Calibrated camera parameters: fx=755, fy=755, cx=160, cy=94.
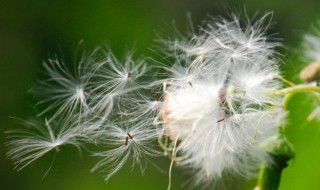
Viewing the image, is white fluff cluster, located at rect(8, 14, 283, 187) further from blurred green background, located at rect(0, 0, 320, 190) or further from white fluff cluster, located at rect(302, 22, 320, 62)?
blurred green background, located at rect(0, 0, 320, 190)

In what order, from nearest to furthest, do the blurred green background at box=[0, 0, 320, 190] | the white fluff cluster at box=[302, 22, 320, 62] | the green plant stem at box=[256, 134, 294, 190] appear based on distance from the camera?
the green plant stem at box=[256, 134, 294, 190] < the white fluff cluster at box=[302, 22, 320, 62] < the blurred green background at box=[0, 0, 320, 190]

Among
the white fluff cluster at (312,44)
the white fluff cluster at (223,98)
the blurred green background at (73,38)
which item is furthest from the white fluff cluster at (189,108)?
the blurred green background at (73,38)

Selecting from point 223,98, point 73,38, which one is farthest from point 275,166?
point 73,38

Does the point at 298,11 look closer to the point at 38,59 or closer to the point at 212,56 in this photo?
the point at 38,59

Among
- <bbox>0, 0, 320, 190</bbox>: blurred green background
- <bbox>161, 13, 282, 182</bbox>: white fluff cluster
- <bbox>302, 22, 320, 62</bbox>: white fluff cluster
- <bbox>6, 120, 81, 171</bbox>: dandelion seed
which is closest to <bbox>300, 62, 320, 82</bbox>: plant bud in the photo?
<bbox>161, 13, 282, 182</bbox>: white fluff cluster

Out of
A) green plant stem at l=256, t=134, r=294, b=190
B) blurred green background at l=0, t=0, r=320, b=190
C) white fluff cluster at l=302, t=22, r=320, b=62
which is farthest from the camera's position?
blurred green background at l=0, t=0, r=320, b=190

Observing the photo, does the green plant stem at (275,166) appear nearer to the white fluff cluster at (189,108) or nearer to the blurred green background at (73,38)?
the white fluff cluster at (189,108)

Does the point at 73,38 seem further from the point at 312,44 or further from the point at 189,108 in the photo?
the point at 189,108

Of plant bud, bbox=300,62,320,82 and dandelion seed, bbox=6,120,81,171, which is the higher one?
dandelion seed, bbox=6,120,81,171
